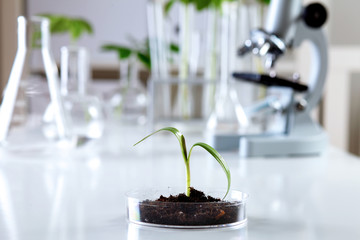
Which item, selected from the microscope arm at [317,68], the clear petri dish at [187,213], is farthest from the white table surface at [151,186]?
the microscope arm at [317,68]

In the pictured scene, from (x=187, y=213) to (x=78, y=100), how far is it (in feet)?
2.90

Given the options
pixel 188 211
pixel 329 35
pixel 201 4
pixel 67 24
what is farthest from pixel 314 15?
pixel 329 35

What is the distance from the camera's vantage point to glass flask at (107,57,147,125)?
5.70 feet

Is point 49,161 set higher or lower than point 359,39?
lower

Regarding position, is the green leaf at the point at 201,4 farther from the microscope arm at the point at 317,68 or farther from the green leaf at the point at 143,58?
the microscope arm at the point at 317,68

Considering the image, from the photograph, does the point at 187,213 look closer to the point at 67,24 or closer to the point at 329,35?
the point at 67,24

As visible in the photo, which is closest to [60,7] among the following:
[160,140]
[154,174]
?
[160,140]

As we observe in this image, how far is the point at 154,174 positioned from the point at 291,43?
45 centimetres

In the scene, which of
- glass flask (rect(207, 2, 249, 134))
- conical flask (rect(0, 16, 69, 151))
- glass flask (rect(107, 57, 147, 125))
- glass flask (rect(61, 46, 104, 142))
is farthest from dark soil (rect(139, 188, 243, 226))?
glass flask (rect(107, 57, 147, 125))

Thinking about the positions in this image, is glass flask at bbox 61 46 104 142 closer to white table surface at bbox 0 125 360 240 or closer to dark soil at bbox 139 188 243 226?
white table surface at bbox 0 125 360 240

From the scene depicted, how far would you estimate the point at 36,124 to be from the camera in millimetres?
1642

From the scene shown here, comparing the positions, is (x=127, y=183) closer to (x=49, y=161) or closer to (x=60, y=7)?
(x=49, y=161)

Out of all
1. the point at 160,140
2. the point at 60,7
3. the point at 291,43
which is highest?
the point at 60,7

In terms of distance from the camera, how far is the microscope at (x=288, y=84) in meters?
1.04
